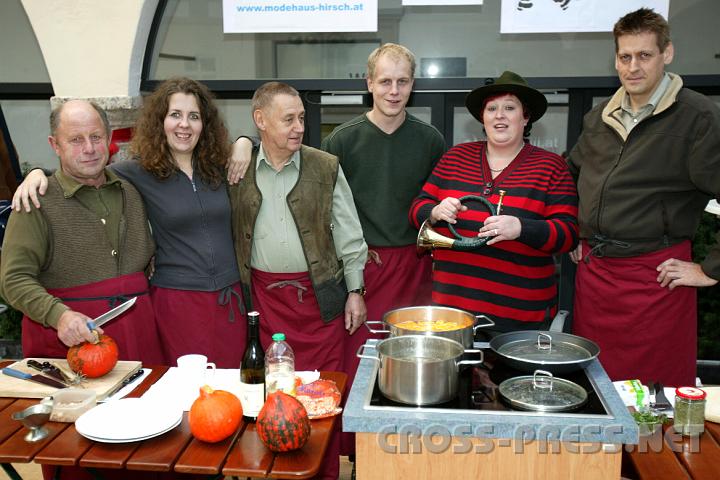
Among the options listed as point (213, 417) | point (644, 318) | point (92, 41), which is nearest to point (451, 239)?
point (644, 318)

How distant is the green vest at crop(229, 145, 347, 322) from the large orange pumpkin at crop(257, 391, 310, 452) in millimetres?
1334

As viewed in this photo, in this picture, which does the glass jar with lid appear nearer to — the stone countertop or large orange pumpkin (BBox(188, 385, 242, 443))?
the stone countertop

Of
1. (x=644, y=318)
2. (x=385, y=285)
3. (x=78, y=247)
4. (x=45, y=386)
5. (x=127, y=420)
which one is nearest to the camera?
(x=127, y=420)

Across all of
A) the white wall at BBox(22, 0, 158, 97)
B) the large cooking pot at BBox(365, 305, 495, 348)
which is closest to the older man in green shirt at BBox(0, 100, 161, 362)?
the large cooking pot at BBox(365, 305, 495, 348)

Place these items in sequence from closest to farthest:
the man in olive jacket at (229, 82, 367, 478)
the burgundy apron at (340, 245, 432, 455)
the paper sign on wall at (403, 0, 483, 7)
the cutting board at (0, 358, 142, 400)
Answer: the cutting board at (0, 358, 142, 400) < the man in olive jacket at (229, 82, 367, 478) < the burgundy apron at (340, 245, 432, 455) < the paper sign on wall at (403, 0, 483, 7)

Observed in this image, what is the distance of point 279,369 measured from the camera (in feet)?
7.40

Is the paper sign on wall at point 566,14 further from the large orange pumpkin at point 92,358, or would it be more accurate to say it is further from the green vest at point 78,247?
the large orange pumpkin at point 92,358

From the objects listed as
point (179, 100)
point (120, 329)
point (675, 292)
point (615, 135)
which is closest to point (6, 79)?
point (179, 100)

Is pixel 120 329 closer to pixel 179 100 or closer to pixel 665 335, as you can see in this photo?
pixel 179 100

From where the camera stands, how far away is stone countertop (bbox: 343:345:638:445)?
5.90 feet

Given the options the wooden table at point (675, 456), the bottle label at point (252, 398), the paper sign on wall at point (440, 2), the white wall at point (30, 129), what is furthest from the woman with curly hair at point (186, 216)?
the white wall at point (30, 129)

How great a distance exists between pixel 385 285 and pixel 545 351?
1509 millimetres

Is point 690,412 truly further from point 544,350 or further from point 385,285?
point 385,285

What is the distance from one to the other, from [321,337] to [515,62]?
2.40 metres
